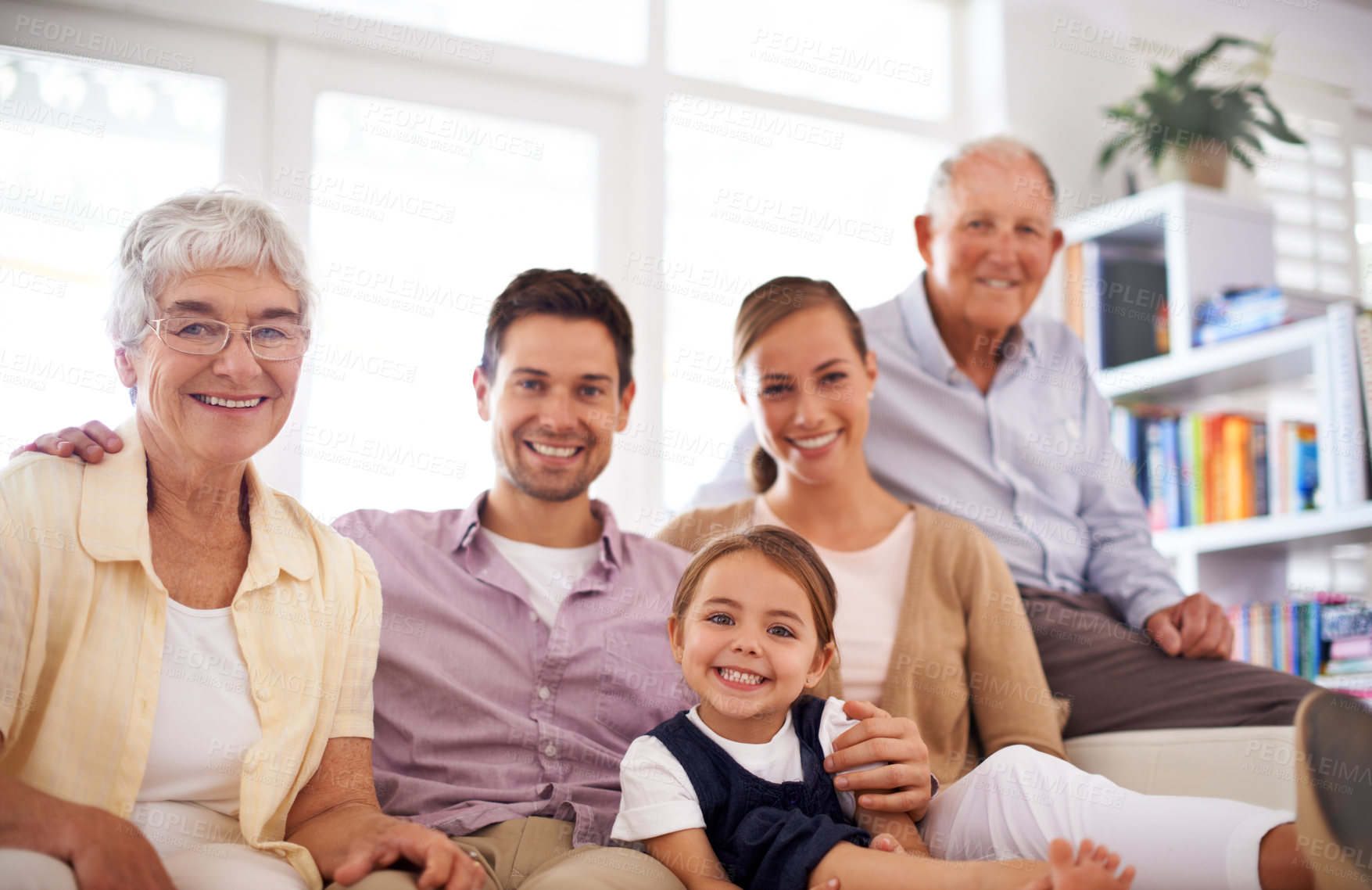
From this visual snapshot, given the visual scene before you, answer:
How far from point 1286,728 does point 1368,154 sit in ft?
9.36

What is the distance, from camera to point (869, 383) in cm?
197

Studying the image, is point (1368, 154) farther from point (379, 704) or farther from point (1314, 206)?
point (379, 704)

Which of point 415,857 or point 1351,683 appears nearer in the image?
point 415,857

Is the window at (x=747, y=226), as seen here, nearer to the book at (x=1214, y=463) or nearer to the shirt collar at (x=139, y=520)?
the book at (x=1214, y=463)

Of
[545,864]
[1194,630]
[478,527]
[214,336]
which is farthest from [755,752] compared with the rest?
[1194,630]

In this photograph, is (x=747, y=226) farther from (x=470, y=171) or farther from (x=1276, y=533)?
(x=1276, y=533)

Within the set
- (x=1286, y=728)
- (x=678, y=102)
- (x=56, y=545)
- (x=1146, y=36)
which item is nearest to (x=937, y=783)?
(x=1286, y=728)

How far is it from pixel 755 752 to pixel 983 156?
1.52 m

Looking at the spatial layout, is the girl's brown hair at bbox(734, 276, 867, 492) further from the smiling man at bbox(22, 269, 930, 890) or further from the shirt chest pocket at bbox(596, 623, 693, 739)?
the shirt chest pocket at bbox(596, 623, 693, 739)

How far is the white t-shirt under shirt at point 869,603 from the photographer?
69.5 inches

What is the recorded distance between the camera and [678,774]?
4.48ft

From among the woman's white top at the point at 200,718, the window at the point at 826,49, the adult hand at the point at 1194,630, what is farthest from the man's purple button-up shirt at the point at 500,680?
the window at the point at 826,49

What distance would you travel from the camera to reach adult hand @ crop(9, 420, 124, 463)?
1.34 meters

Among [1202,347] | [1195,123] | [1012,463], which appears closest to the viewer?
[1012,463]
